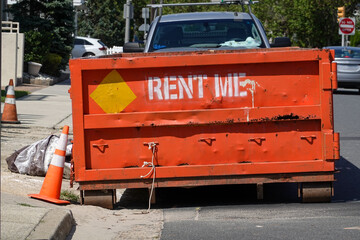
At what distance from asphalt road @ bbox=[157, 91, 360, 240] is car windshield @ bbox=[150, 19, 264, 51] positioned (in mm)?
2216

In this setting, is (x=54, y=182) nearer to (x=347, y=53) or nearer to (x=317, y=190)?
(x=317, y=190)

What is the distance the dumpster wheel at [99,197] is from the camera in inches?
324

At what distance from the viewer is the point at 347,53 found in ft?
88.1

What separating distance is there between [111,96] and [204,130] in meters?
0.98

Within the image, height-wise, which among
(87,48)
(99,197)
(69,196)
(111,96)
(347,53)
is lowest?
(69,196)

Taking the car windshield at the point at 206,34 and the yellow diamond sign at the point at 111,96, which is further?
the car windshield at the point at 206,34

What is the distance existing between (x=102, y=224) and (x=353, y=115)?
12.6 metres

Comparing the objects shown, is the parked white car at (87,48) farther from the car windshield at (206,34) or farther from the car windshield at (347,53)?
the car windshield at (206,34)

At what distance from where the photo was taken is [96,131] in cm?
798

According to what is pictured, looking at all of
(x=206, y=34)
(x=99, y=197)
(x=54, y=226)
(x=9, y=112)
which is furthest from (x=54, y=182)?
(x=9, y=112)

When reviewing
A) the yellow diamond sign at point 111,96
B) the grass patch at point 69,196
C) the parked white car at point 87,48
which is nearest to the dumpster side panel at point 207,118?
the yellow diamond sign at point 111,96

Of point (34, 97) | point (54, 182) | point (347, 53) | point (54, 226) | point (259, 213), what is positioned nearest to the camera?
point (54, 226)

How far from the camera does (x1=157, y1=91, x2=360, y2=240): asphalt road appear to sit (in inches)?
269

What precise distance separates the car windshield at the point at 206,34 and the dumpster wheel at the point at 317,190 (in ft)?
10.7
